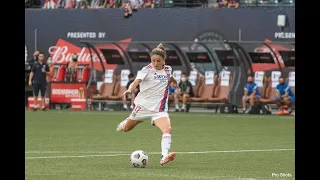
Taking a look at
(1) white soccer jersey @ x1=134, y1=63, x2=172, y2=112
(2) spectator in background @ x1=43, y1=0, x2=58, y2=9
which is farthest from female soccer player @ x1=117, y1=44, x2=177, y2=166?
(2) spectator in background @ x1=43, y1=0, x2=58, y2=9

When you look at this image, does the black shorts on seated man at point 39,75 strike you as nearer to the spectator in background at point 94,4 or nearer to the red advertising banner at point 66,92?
the red advertising banner at point 66,92

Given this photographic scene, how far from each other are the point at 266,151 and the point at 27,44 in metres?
28.1

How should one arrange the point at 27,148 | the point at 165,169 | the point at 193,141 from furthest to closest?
1. the point at 193,141
2. the point at 27,148
3. the point at 165,169

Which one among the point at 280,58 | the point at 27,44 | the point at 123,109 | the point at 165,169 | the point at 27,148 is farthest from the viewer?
the point at 27,44

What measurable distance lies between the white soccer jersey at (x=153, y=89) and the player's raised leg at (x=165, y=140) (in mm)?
229

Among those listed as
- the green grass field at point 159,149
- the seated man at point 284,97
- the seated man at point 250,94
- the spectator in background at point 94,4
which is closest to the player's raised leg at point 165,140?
the green grass field at point 159,149

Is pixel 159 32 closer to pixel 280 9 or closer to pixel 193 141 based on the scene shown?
pixel 280 9

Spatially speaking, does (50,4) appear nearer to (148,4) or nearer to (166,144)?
(148,4)

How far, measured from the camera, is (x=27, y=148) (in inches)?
793

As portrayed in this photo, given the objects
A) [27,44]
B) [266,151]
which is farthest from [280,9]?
[266,151]

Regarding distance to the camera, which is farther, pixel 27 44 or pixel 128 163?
pixel 27 44

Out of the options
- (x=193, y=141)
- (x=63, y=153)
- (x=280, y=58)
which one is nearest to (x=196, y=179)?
(x=63, y=153)

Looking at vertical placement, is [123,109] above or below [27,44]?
below

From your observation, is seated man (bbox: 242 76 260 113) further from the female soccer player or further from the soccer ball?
the soccer ball
